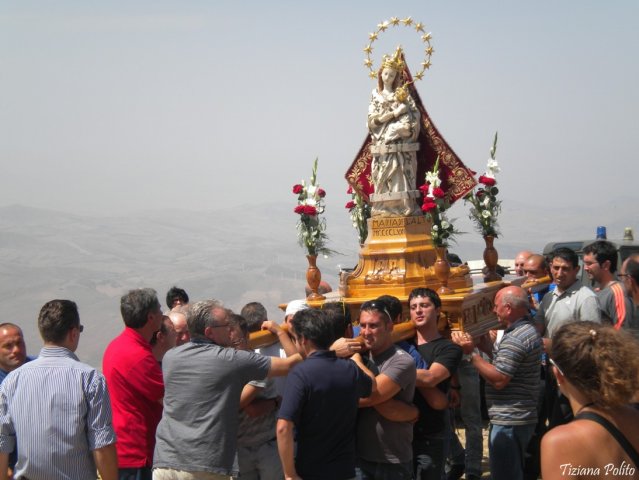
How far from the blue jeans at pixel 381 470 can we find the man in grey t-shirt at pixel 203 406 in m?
1.09

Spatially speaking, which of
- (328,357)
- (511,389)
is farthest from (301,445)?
(511,389)

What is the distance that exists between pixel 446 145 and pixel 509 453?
5.54 metres

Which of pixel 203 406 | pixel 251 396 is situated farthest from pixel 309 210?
pixel 203 406

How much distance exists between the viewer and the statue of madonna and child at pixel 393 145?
10.7 m

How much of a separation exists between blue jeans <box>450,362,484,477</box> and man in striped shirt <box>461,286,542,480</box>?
64.7 inches

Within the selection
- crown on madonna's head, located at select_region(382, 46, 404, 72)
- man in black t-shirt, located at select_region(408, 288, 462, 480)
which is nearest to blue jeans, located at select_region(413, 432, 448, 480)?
man in black t-shirt, located at select_region(408, 288, 462, 480)

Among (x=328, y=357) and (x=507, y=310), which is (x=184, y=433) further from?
(x=507, y=310)

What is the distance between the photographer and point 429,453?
19.9ft

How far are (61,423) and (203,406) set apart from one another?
732mm

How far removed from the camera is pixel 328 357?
4930mm

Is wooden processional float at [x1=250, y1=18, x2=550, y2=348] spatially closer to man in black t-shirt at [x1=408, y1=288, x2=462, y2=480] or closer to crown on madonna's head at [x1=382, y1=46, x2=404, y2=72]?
crown on madonna's head at [x1=382, y1=46, x2=404, y2=72]

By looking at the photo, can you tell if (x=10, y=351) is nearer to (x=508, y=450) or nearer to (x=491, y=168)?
(x=508, y=450)

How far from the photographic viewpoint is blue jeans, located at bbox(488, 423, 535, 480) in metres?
6.23

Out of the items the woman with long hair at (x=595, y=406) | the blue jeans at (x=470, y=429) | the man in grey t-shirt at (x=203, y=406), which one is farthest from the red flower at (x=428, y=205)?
the woman with long hair at (x=595, y=406)
